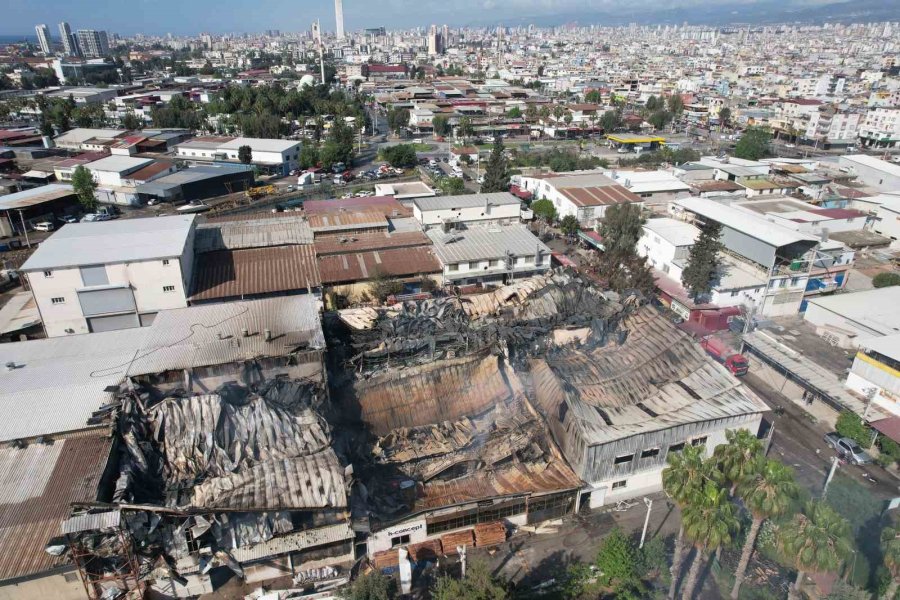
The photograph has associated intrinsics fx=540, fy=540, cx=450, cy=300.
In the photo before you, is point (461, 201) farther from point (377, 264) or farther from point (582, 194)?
point (582, 194)

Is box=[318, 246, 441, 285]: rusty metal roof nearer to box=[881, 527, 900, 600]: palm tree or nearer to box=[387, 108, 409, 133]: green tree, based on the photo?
box=[881, 527, 900, 600]: palm tree

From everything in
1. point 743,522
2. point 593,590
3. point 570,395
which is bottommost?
point 593,590

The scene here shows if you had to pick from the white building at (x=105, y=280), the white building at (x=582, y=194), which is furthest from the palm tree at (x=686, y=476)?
the white building at (x=582, y=194)

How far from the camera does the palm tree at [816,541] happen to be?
40.1ft

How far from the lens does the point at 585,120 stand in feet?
322

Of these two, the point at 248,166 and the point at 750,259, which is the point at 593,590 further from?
the point at 248,166

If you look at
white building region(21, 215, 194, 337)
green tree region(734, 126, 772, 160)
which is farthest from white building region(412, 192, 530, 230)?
green tree region(734, 126, 772, 160)

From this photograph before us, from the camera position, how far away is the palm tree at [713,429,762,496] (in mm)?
13484

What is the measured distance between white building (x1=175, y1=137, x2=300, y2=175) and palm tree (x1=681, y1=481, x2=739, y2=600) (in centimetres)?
6404

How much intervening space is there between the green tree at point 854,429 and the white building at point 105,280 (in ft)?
104

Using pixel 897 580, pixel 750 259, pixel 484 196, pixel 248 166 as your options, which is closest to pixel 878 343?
pixel 750 259

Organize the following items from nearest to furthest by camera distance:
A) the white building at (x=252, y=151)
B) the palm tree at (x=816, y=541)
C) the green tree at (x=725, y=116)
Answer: the palm tree at (x=816, y=541)
the white building at (x=252, y=151)
the green tree at (x=725, y=116)

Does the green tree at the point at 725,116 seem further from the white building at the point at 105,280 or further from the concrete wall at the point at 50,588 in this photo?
the concrete wall at the point at 50,588

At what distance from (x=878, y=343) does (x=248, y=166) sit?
59.0 m
